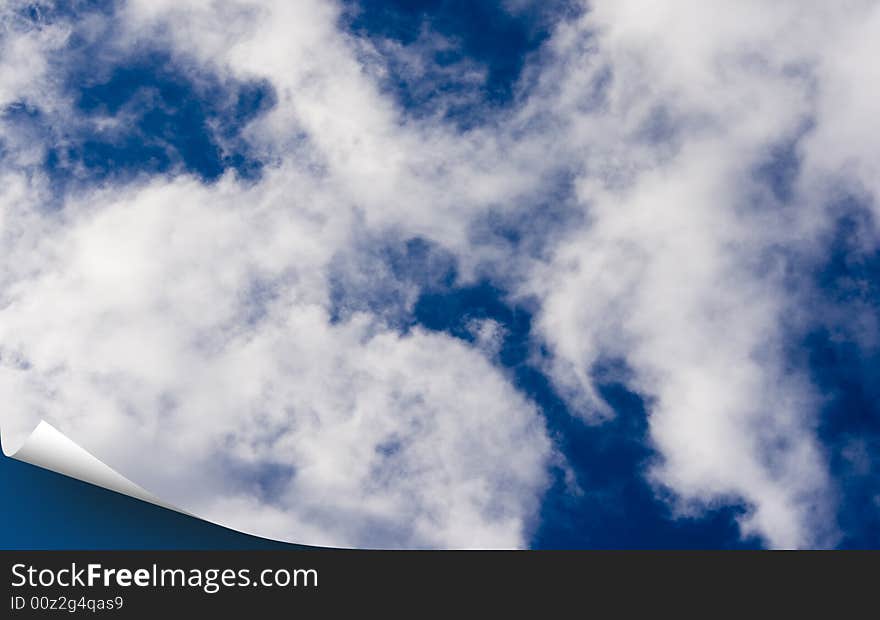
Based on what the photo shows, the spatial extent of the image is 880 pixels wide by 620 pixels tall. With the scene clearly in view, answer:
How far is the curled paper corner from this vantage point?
37844 mm

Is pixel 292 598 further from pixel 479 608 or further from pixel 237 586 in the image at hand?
pixel 479 608

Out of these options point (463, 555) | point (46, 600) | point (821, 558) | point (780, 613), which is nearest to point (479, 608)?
point (463, 555)

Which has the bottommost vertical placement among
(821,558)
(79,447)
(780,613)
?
(780,613)

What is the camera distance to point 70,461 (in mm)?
39125

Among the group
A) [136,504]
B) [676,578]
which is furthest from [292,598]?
[676,578]

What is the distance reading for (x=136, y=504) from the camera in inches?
1550

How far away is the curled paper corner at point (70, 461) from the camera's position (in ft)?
124

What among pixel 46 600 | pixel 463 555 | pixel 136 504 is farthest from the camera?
pixel 136 504

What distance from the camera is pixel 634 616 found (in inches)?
1420

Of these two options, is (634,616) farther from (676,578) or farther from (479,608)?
(479,608)

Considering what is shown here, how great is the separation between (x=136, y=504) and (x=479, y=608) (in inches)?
822

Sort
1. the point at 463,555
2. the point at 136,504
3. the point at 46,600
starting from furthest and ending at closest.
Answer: the point at 136,504 < the point at 463,555 < the point at 46,600

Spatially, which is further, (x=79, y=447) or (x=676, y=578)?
(x=79, y=447)

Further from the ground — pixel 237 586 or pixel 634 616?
pixel 237 586
